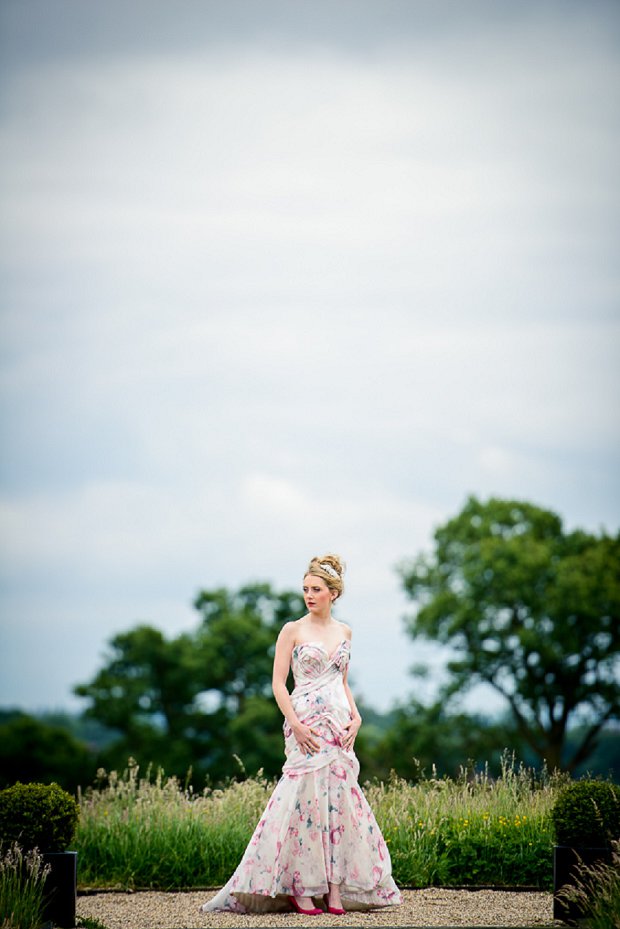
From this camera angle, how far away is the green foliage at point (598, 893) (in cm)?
658

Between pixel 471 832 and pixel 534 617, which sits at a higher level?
pixel 534 617

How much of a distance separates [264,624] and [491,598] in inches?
337

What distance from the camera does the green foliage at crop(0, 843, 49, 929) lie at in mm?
6840

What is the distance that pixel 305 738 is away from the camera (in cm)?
770

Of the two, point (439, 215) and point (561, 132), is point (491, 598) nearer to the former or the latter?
point (439, 215)

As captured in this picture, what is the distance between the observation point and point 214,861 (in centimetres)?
980

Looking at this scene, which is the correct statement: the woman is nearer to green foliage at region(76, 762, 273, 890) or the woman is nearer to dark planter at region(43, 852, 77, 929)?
dark planter at region(43, 852, 77, 929)

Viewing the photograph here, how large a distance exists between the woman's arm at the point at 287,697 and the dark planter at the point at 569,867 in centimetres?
178

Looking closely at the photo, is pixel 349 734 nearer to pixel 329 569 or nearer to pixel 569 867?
pixel 329 569

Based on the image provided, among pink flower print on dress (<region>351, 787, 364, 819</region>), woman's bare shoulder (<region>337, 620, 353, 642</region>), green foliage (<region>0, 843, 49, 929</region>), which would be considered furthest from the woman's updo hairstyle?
green foliage (<region>0, 843, 49, 929</region>)

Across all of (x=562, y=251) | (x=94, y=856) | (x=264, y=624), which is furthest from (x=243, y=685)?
(x=94, y=856)

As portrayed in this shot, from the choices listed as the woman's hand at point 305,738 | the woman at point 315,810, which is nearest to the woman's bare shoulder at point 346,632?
the woman at point 315,810

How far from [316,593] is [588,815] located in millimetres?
2354

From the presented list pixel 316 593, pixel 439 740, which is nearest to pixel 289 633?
pixel 316 593
